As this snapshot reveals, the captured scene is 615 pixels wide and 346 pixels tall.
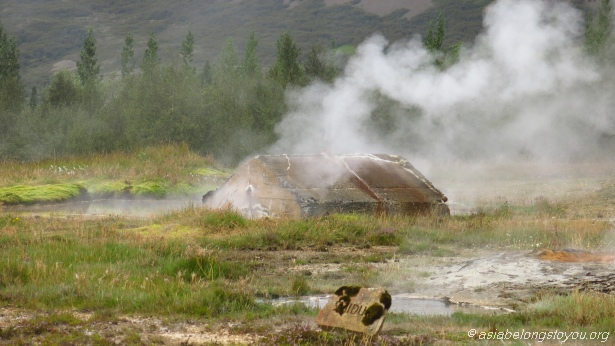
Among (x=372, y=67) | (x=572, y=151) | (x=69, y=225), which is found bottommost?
(x=572, y=151)

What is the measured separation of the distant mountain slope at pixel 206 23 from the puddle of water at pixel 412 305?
9689 centimetres

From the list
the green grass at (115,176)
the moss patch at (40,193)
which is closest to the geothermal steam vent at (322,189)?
the moss patch at (40,193)

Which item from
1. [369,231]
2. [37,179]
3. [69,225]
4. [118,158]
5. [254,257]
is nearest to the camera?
[254,257]

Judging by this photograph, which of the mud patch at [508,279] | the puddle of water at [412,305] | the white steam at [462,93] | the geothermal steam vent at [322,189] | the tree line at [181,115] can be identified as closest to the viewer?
the puddle of water at [412,305]

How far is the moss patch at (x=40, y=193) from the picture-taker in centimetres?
2234

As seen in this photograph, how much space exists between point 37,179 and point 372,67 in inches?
442

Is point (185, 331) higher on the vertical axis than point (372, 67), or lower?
lower

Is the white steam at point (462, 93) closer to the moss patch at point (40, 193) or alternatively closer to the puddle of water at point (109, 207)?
the puddle of water at point (109, 207)

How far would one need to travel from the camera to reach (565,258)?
36.7 ft

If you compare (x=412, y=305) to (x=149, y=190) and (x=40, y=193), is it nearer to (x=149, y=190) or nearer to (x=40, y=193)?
(x=40, y=193)

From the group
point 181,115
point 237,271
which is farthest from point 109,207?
point 181,115

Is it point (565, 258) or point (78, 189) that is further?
point (78, 189)

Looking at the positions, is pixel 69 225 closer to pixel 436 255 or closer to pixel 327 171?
pixel 327 171

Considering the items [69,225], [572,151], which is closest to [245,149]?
[572,151]
